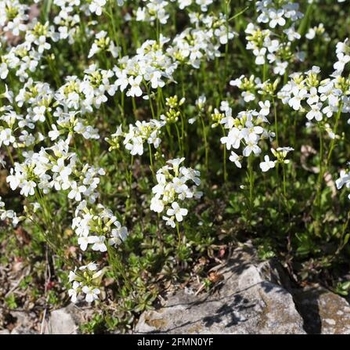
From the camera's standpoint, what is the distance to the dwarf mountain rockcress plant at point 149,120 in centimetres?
477

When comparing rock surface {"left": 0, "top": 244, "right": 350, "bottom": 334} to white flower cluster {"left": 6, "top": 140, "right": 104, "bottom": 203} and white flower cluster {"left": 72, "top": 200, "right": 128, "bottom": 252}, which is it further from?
white flower cluster {"left": 6, "top": 140, "right": 104, "bottom": 203}

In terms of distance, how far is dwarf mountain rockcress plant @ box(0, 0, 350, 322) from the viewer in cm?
477

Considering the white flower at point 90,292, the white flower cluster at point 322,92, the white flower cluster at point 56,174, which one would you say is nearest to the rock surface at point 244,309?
the white flower at point 90,292

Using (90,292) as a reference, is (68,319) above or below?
below

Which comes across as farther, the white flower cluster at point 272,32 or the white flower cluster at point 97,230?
the white flower cluster at point 272,32

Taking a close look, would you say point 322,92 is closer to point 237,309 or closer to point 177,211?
point 177,211

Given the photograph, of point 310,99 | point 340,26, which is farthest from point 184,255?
point 340,26

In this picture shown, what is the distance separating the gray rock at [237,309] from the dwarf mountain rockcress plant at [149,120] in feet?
1.68

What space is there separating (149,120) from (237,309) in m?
1.85

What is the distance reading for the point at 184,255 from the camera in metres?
5.42

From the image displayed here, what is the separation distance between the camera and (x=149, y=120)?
577 centimetres

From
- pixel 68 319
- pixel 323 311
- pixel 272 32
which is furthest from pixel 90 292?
pixel 272 32

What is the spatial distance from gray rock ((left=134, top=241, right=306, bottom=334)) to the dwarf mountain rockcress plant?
512 mm

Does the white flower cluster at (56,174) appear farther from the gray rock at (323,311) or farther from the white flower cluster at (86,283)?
the gray rock at (323,311)
